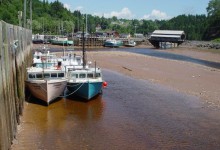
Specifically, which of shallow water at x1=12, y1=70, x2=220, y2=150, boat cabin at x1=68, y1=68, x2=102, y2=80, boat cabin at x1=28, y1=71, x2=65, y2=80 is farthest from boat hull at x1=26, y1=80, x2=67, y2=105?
boat cabin at x1=68, y1=68, x2=102, y2=80

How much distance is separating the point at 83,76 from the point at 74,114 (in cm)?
561

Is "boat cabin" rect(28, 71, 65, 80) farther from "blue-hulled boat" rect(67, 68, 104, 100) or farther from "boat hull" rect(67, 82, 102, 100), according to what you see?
"boat hull" rect(67, 82, 102, 100)

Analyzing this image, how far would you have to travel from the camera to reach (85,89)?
31641 mm

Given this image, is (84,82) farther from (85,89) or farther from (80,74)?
(80,74)

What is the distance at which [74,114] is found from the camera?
1097 inches

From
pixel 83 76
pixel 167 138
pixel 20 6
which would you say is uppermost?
pixel 20 6

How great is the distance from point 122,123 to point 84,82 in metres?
7.39

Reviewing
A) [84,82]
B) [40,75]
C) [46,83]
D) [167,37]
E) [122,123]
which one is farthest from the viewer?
[167,37]

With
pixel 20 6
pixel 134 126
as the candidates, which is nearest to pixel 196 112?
pixel 134 126

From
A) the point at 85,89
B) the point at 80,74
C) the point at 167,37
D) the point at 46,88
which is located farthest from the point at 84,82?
the point at 167,37

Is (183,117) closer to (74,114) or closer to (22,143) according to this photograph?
(74,114)

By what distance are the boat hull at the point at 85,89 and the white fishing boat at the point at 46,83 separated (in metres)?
1.16

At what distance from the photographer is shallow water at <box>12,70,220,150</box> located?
21172mm

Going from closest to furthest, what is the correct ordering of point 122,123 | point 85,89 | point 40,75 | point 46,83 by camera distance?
1. point 122,123
2. point 46,83
3. point 40,75
4. point 85,89
